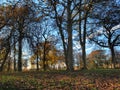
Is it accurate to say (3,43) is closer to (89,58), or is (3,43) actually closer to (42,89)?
(42,89)

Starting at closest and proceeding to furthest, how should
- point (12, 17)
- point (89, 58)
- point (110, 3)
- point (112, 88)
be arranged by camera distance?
point (112, 88)
point (110, 3)
point (12, 17)
point (89, 58)

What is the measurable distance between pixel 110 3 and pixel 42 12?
807 cm

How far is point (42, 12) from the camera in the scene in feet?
98.9

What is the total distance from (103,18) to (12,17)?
1296cm

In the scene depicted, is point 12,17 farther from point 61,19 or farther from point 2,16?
point 61,19

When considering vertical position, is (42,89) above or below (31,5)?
below

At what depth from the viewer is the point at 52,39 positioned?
57.8 m

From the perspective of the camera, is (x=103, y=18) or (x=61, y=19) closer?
(x=61, y=19)

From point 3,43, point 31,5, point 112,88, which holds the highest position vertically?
point 31,5

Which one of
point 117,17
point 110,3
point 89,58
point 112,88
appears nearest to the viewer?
point 112,88

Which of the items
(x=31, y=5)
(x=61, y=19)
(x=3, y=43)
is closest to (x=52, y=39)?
(x=3, y=43)

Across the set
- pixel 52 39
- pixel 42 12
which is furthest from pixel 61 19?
pixel 52 39

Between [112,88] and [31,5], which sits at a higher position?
[31,5]

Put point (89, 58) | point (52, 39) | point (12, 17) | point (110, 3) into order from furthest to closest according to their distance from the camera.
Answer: point (89, 58) < point (52, 39) < point (12, 17) < point (110, 3)
